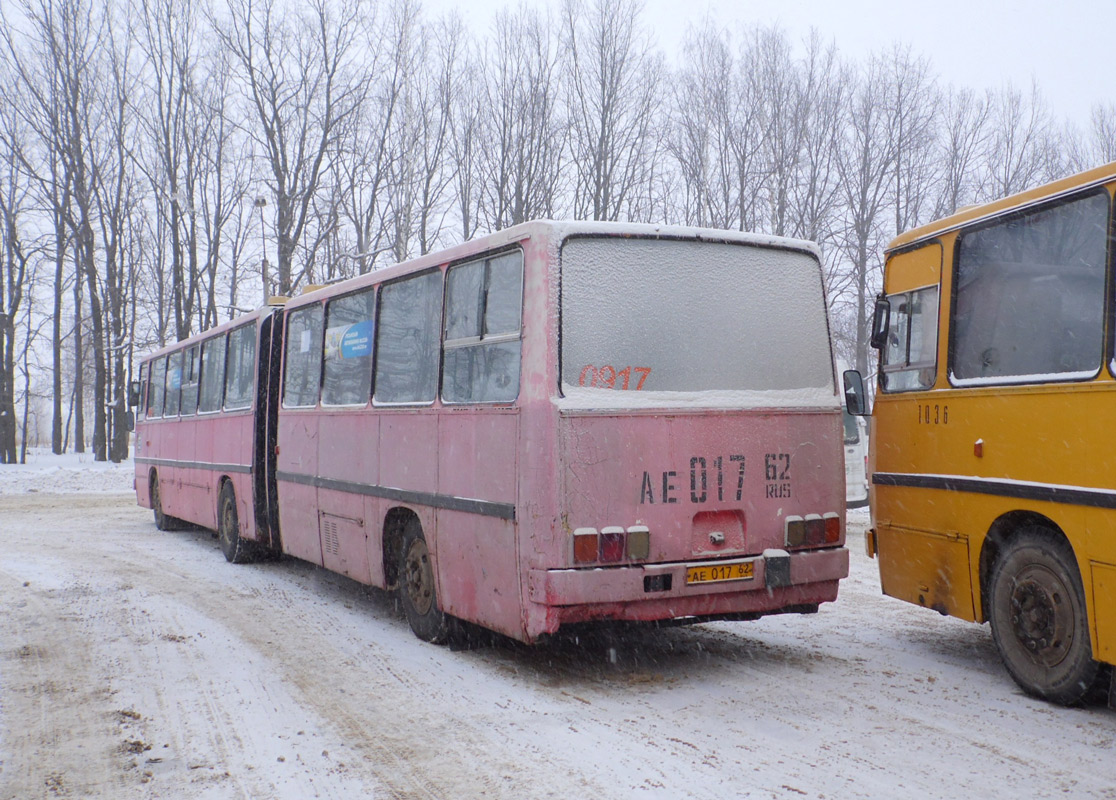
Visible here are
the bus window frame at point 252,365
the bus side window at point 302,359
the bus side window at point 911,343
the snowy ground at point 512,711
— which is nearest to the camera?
the snowy ground at point 512,711

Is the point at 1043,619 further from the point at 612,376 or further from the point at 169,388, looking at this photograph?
the point at 169,388

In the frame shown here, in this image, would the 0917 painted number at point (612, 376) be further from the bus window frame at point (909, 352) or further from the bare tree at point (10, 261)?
the bare tree at point (10, 261)

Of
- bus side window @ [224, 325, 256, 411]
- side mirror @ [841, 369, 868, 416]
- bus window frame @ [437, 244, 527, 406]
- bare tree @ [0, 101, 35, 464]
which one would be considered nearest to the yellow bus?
side mirror @ [841, 369, 868, 416]

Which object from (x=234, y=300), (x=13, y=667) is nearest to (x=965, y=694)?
(x=13, y=667)

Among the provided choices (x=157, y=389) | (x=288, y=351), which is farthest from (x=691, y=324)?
(x=157, y=389)

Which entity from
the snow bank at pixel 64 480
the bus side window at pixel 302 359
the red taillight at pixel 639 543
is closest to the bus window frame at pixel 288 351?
the bus side window at pixel 302 359

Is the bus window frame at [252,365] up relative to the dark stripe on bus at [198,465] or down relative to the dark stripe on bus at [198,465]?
up

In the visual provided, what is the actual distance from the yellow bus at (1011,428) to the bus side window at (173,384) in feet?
36.6

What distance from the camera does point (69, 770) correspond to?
188 inches

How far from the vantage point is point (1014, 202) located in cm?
605

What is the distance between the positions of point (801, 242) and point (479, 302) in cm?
217

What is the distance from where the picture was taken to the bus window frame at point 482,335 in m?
6.29

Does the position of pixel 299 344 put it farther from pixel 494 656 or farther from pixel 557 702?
pixel 557 702

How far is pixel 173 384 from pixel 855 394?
11332 mm
